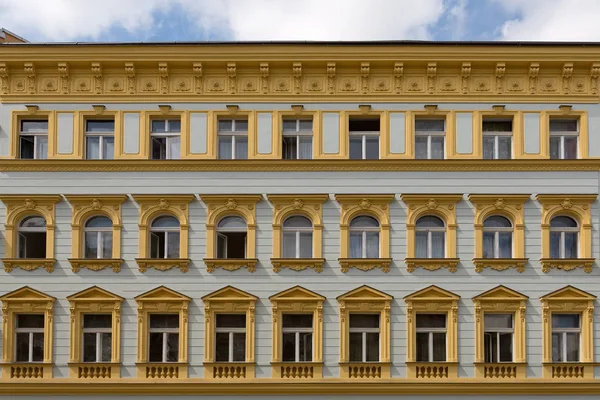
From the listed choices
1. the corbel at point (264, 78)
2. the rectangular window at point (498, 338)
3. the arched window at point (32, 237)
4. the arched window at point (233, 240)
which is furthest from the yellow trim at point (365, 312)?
the arched window at point (32, 237)

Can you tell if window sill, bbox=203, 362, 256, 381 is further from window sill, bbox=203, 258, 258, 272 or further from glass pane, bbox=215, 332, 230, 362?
window sill, bbox=203, 258, 258, 272

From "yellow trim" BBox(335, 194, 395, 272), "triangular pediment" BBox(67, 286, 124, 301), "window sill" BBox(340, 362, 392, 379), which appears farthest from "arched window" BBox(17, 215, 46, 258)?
"window sill" BBox(340, 362, 392, 379)

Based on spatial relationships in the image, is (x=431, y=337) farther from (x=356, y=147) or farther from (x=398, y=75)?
(x=398, y=75)

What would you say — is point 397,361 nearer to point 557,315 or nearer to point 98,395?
point 557,315

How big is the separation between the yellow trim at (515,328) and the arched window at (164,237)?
894 cm

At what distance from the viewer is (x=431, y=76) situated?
2653 cm

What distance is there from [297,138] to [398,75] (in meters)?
3.56

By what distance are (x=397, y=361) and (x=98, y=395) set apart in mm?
8662

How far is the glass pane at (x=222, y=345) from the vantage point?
2591 centimetres

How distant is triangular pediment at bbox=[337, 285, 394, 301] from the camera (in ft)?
84.1

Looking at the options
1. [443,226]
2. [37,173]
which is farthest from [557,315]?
[37,173]

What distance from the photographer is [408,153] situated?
26.2 m

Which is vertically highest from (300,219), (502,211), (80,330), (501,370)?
(502,211)

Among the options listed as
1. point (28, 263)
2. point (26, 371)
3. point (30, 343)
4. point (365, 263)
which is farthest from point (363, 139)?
point (26, 371)
